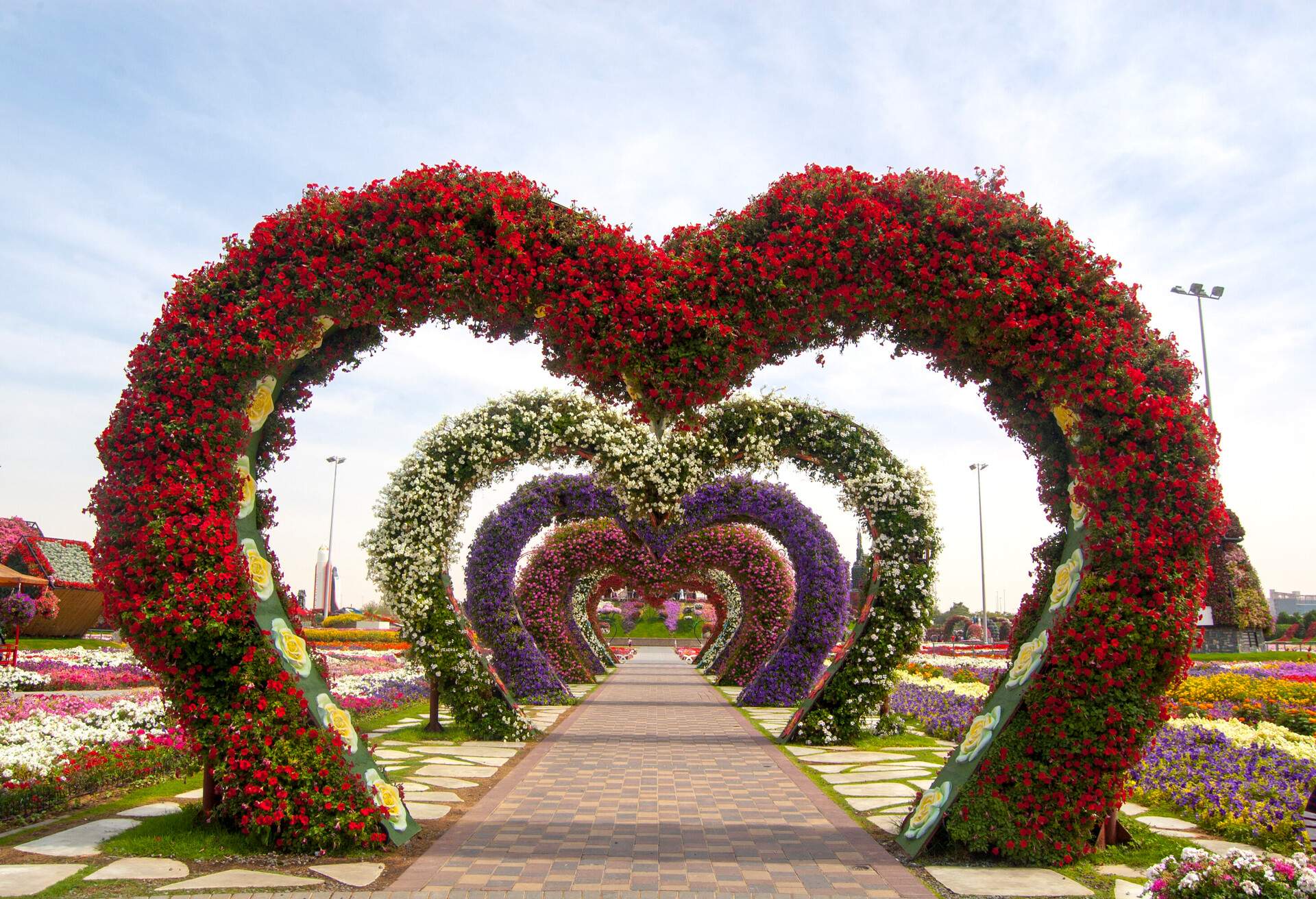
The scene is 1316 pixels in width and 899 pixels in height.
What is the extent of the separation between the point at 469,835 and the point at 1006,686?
3.42 meters

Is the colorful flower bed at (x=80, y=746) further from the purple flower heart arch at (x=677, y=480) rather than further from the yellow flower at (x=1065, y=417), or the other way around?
the yellow flower at (x=1065, y=417)

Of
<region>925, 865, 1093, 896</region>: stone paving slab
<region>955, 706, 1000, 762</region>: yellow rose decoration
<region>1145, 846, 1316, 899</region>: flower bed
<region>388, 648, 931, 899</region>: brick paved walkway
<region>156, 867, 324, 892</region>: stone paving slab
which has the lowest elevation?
<region>388, 648, 931, 899</region>: brick paved walkway

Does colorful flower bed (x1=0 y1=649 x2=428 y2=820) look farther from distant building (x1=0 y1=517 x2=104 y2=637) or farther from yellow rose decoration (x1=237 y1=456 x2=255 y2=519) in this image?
distant building (x1=0 y1=517 x2=104 y2=637)

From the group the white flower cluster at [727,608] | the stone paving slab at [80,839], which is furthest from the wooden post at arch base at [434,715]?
the white flower cluster at [727,608]

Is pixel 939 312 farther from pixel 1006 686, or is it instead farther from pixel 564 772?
pixel 564 772

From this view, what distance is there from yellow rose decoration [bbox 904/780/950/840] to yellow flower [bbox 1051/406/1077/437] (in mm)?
2193

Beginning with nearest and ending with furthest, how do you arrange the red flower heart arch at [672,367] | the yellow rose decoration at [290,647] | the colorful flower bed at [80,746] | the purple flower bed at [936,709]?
the red flower heart arch at [672,367] < the yellow rose decoration at [290,647] < the colorful flower bed at [80,746] < the purple flower bed at [936,709]

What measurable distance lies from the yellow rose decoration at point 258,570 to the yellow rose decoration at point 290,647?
19cm

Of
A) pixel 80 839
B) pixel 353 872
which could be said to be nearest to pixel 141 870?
pixel 80 839

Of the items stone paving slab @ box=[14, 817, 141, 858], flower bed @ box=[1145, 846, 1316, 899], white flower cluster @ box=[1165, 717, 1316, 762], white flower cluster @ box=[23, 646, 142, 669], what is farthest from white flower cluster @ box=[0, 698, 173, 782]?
white flower cluster @ box=[1165, 717, 1316, 762]

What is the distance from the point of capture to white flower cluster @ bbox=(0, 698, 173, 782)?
20.6ft

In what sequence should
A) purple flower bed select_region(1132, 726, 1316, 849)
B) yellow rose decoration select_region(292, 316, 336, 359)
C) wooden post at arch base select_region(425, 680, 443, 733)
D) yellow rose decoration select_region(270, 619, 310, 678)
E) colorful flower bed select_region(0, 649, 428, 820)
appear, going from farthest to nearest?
wooden post at arch base select_region(425, 680, 443, 733) → colorful flower bed select_region(0, 649, 428, 820) → purple flower bed select_region(1132, 726, 1316, 849) → yellow rose decoration select_region(292, 316, 336, 359) → yellow rose decoration select_region(270, 619, 310, 678)

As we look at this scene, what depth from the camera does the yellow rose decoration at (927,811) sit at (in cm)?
537

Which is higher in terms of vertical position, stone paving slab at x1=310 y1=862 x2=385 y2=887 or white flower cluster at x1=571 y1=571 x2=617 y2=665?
white flower cluster at x1=571 y1=571 x2=617 y2=665
